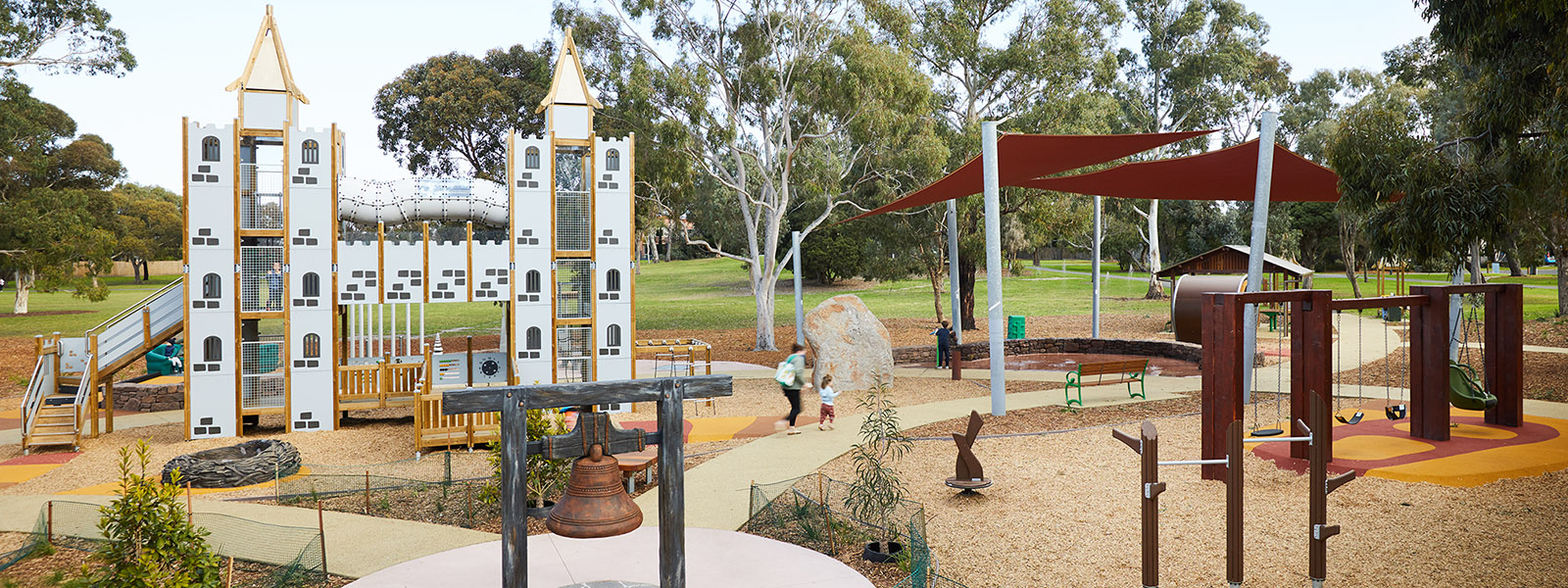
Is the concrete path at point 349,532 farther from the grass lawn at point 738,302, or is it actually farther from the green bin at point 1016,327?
the grass lawn at point 738,302

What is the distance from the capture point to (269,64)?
1449 cm

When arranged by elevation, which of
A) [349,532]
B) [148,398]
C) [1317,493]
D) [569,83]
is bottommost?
[349,532]

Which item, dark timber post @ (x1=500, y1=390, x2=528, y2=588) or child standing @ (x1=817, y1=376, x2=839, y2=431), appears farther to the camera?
child standing @ (x1=817, y1=376, x2=839, y2=431)

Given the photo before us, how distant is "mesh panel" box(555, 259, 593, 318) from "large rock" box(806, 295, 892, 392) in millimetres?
3981

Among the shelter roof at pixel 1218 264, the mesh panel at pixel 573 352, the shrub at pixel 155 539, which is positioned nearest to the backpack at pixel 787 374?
the mesh panel at pixel 573 352

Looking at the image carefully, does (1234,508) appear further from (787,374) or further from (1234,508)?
(787,374)

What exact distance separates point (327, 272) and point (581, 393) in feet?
36.5

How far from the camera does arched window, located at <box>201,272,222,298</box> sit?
14016 mm

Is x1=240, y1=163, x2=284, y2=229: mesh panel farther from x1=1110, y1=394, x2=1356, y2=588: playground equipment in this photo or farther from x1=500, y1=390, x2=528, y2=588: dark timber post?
x1=1110, y1=394, x2=1356, y2=588: playground equipment

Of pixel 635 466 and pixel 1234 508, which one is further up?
pixel 1234 508

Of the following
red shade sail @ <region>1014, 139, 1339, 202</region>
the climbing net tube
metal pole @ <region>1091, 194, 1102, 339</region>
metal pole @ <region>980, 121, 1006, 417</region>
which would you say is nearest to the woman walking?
metal pole @ <region>980, 121, 1006, 417</region>

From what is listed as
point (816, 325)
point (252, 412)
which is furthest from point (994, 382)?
point (252, 412)

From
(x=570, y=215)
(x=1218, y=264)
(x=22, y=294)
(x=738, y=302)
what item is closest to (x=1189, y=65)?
(x=1218, y=264)

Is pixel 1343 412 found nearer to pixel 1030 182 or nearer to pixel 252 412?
pixel 1030 182
